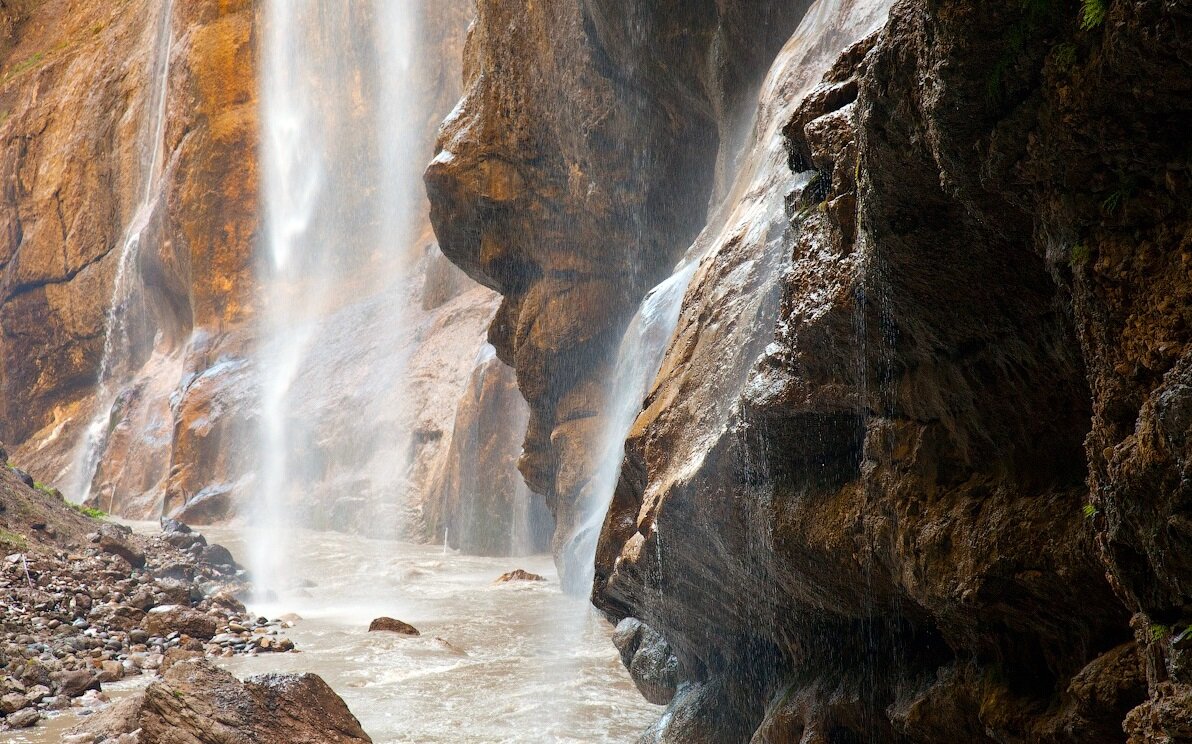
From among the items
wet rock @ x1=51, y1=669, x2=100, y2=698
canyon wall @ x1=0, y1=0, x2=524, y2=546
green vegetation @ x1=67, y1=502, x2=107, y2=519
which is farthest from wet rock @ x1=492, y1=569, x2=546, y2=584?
wet rock @ x1=51, y1=669, x2=100, y2=698

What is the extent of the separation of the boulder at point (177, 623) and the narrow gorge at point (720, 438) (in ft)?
0.13

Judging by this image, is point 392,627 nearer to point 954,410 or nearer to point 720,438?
point 720,438

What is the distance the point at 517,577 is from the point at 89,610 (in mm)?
6299

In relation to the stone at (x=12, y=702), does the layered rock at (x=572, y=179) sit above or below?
above

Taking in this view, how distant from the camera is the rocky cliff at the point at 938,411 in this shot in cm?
214

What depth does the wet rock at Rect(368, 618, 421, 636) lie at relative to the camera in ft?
34.4

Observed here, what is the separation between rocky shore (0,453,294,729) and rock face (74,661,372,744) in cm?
159

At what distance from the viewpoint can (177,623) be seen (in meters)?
9.56

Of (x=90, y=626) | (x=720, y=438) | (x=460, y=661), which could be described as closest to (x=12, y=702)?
(x=90, y=626)

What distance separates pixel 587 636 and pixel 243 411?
17.9 m

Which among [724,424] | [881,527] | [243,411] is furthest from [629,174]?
[243,411]

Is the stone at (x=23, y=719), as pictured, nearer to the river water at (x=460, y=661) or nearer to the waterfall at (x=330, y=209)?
the river water at (x=460, y=661)

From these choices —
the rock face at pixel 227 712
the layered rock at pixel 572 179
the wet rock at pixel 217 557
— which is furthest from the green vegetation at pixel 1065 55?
the wet rock at pixel 217 557

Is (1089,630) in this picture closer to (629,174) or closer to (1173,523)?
(1173,523)
